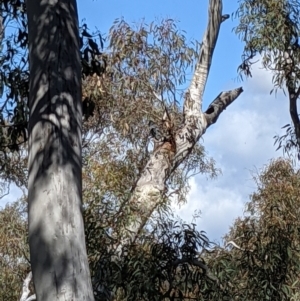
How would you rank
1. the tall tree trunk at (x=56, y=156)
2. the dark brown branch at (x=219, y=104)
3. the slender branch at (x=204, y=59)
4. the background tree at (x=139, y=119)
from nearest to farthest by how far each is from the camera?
the tall tree trunk at (x=56, y=156) → the background tree at (x=139, y=119) → the slender branch at (x=204, y=59) → the dark brown branch at (x=219, y=104)

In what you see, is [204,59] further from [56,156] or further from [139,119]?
[56,156]

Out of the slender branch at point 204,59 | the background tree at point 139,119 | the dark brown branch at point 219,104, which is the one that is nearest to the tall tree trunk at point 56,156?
the background tree at point 139,119

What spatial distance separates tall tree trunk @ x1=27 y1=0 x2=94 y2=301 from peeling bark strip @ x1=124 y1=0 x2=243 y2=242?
2.78 metres

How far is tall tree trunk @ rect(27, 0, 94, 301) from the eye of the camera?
277 cm

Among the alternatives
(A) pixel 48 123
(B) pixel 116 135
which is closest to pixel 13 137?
(A) pixel 48 123

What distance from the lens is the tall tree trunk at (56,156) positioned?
2770mm

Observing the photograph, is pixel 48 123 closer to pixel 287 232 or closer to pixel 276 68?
pixel 287 232

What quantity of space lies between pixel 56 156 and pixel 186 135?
4337mm

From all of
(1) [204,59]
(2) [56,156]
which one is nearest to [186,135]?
(1) [204,59]

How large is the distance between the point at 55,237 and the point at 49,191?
197 millimetres

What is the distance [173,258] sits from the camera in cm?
488

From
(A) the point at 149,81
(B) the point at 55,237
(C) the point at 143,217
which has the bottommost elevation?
(B) the point at 55,237

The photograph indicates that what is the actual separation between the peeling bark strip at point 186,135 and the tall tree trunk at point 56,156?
109 inches

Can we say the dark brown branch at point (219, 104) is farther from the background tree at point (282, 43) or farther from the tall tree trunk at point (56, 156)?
the tall tree trunk at point (56, 156)
